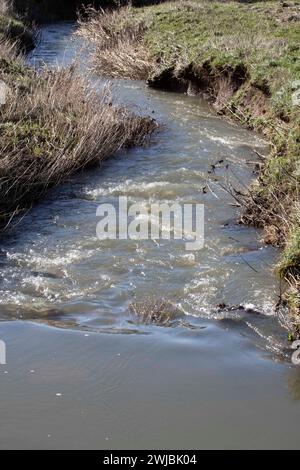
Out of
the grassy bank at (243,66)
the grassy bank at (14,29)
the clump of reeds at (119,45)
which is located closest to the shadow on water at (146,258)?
the grassy bank at (243,66)

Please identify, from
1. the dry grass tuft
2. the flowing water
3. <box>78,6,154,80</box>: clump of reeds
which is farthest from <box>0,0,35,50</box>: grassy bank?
the dry grass tuft

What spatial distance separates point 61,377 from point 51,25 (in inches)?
896

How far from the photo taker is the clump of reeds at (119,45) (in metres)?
16.9

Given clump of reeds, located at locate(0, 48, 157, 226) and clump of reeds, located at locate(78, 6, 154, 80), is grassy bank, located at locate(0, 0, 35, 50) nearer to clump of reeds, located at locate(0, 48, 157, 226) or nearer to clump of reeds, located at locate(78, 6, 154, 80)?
clump of reeds, located at locate(78, 6, 154, 80)

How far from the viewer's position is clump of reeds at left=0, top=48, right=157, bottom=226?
9258 millimetres

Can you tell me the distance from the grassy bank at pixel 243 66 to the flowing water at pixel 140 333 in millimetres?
436

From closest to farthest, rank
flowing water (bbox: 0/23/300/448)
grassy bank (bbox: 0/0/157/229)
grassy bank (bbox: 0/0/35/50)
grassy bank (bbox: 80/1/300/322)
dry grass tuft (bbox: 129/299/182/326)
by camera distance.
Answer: flowing water (bbox: 0/23/300/448) < dry grass tuft (bbox: 129/299/182/326) < grassy bank (bbox: 80/1/300/322) < grassy bank (bbox: 0/0/157/229) < grassy bank (bbox: 0/0/35/50)

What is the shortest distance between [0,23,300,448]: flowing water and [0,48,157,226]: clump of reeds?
1.18 feet

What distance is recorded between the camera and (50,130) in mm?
10336

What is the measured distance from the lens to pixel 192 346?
5.71 m

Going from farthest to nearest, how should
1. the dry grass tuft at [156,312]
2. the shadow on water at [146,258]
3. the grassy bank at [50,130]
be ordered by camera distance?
the grassy bank at [50,130] < the shadow on water at [146,258] < the dry grass tuft at [156,312]

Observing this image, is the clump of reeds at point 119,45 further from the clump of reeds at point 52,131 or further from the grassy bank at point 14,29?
the clump of reeds at point 52,131

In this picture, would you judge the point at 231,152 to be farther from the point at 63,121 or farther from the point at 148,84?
the point at 148,84

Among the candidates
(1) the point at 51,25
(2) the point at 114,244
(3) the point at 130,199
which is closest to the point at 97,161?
(3) the point at 130,199
